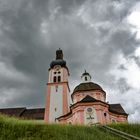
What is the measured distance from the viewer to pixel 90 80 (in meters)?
52.1

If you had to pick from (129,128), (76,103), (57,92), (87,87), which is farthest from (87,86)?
(129,128)

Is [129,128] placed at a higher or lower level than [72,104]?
lower

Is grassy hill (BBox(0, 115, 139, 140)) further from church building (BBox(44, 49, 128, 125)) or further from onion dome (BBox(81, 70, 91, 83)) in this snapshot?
onion dome (BBox(81, 70, 91, 83))

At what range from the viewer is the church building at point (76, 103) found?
1479 inches

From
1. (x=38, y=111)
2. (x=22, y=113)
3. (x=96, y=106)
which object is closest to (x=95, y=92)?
(x=96, y=106)

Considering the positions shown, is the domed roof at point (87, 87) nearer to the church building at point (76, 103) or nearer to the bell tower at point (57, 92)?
the church building at point (76, 103)

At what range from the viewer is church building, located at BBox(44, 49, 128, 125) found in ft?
123

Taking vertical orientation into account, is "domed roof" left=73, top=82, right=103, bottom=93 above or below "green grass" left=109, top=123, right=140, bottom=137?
above

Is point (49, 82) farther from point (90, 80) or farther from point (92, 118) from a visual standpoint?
point (92, 118)

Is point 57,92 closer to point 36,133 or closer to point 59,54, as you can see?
point 59,54

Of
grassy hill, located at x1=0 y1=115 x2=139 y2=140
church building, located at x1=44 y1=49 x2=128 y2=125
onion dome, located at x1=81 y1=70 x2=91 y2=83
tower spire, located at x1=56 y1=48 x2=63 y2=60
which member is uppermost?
tower spire, located at x1=56 y1=48 x2=63 y2=60

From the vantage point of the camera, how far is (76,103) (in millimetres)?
38406

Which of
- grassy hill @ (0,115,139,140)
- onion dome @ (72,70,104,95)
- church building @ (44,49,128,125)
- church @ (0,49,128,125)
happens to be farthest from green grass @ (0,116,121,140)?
onion dome @ (72,70,104,95)

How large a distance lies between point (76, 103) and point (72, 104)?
264 cm
